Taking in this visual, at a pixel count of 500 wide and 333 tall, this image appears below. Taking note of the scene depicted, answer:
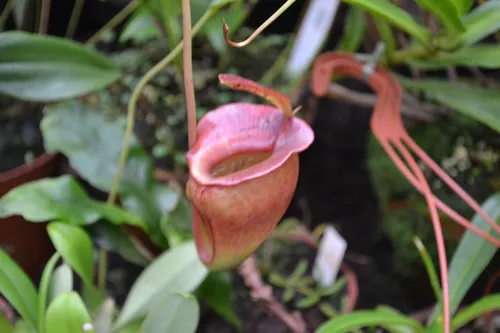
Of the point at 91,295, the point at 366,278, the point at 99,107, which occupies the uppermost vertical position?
the point at 99,107

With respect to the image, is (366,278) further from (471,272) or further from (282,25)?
(282,25)

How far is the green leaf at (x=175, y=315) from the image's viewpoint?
20.7 inches

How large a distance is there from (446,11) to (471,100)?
0.61ft

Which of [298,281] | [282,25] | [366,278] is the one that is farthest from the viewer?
[282,25]

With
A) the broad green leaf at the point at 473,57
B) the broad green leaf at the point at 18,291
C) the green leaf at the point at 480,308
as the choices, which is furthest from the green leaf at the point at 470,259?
the broad green leaf at the point at 18,291

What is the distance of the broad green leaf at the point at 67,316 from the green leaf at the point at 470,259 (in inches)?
17.0

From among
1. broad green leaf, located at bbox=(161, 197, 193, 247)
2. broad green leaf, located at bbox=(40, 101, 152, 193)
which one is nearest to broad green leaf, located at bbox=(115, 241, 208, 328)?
broad green leaf, located at bbox=(161, 197, 193, 247)

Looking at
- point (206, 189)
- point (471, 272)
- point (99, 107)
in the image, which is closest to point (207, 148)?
point (206, 189)

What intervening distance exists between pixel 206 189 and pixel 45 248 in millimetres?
592

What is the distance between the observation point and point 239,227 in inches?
19.0

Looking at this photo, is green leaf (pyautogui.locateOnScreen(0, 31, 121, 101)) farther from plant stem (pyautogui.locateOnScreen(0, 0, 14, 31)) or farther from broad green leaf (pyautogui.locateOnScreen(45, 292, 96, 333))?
broad green leaf (pyautogui.locateOnScreen(45, 292, 96, 333))

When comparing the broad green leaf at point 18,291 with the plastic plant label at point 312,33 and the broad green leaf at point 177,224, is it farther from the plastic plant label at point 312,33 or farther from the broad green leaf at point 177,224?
the plastic plant label at point 312,33

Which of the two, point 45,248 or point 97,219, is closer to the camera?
point 97,219

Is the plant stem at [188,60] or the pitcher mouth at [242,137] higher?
the plant stem at [188,60]
